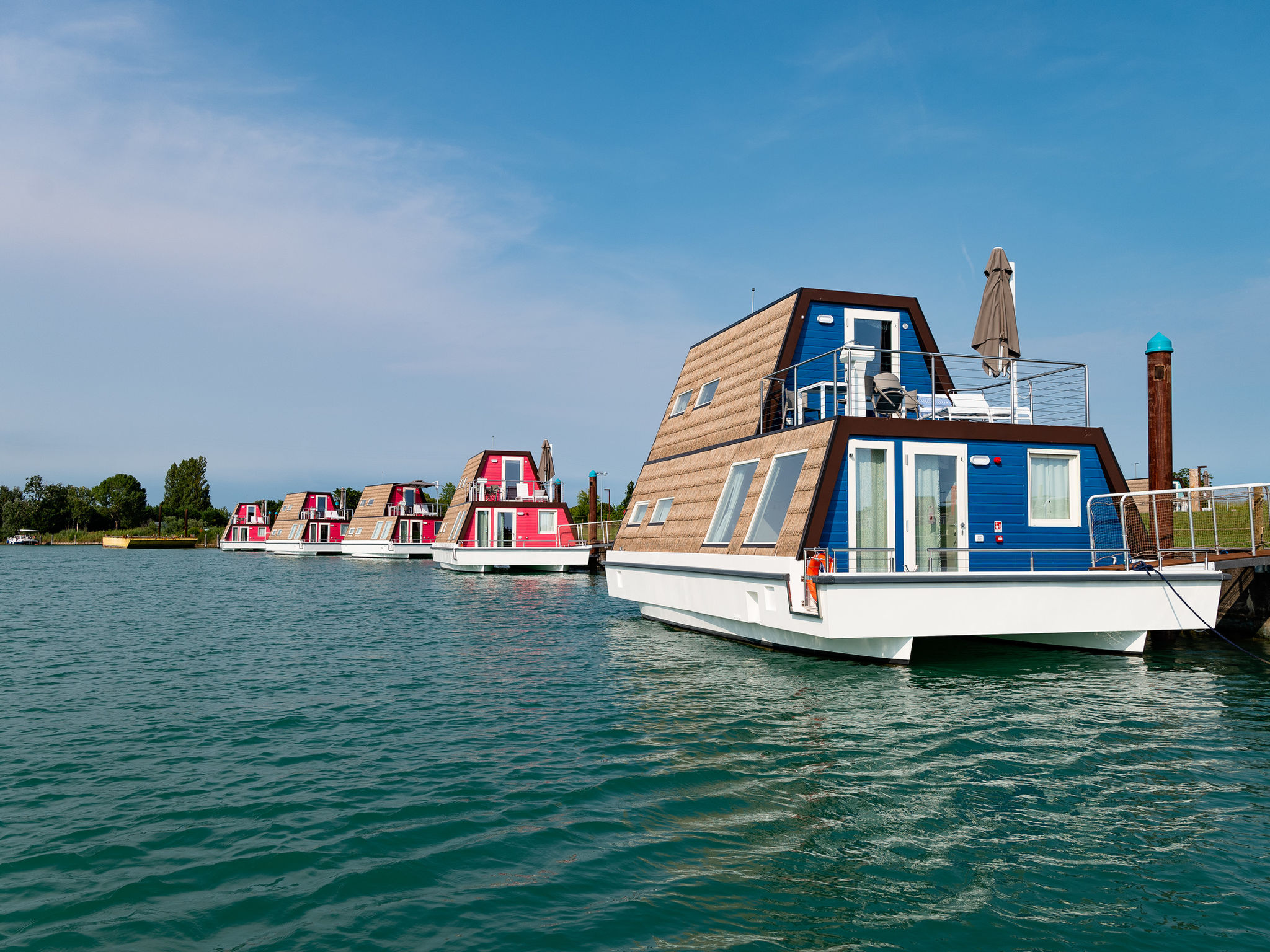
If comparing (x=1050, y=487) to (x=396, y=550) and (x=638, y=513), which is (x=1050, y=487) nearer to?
(x=638, y=513)

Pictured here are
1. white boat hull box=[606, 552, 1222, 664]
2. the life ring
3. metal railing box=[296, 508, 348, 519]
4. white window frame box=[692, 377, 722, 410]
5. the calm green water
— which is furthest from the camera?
metal railing box=[296, 508, 348, 519]

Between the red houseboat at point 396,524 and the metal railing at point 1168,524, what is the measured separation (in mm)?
60474

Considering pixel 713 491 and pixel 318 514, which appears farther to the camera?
pixel 318 514

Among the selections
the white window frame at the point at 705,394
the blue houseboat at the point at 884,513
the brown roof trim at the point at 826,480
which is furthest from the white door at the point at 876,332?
the brown roof trim at the point at 826,480

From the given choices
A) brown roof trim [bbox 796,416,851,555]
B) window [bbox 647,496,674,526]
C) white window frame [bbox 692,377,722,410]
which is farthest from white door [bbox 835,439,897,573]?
white window frame [bbox 692,377,722,410]

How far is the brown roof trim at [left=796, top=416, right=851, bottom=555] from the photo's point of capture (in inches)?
546

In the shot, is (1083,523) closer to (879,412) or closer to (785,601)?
(879,412)

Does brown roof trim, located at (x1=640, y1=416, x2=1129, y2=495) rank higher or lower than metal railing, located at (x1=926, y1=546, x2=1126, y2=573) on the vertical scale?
higher

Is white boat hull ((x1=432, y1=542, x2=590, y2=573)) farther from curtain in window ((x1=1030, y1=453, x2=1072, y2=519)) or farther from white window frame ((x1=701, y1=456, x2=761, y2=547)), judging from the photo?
curtain in window ((x1=1030, y1=453, x2=1072, y2=519))

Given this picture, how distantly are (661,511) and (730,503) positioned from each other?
4.46 meters

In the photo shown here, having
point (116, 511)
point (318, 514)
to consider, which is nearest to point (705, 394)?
point (318, 514)

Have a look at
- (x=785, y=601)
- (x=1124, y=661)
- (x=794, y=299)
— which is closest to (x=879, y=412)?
(x=794, y=299)

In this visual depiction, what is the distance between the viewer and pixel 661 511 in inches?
866

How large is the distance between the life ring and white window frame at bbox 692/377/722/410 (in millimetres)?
9402
